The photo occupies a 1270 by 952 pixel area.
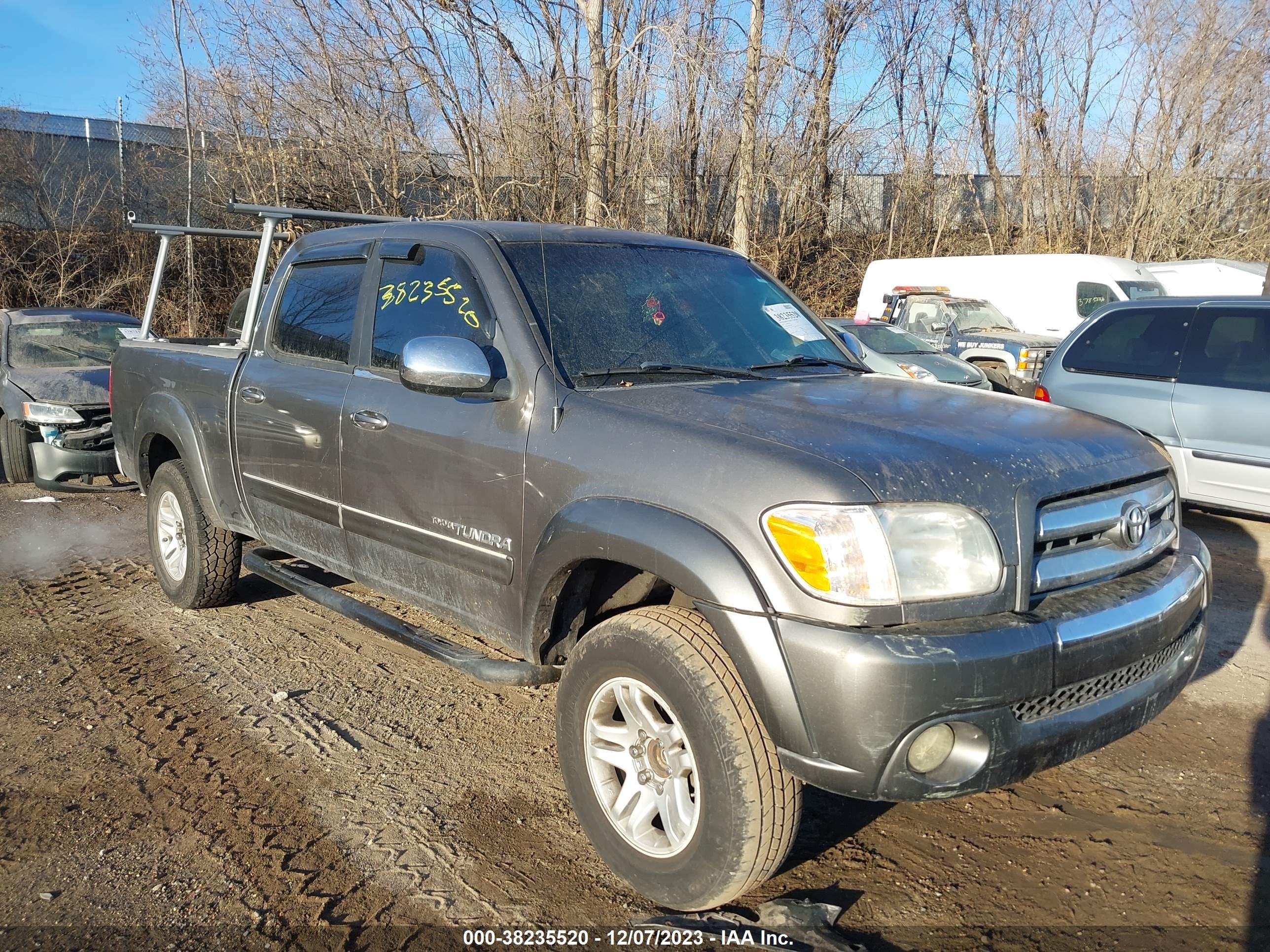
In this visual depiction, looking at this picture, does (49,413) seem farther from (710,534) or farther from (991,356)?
(991,356)

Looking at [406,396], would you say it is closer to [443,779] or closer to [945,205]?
[443,779]

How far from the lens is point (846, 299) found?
2445 centimetres

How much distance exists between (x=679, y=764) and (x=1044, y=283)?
54.1 feet

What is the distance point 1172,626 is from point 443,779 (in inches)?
97.8

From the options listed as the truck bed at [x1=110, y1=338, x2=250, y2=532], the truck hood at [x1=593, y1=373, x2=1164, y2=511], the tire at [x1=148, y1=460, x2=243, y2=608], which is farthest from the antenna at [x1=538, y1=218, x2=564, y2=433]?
the tire at [x1=148, y1=460, x2=243, y2=608]

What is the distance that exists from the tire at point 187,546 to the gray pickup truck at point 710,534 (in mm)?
1134

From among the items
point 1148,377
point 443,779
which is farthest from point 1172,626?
point 1148,377

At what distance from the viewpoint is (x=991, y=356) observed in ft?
46.3

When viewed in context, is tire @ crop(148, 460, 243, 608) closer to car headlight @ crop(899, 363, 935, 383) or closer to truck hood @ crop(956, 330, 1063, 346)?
→ car headlight @ crop(899, 363, 935, 383)

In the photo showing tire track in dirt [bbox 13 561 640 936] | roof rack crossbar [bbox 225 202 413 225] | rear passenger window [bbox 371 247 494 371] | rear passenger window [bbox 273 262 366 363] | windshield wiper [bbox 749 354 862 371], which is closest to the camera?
tire track in dirt [bbox 13 561 640 936]

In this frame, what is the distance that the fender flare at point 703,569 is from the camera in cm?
243

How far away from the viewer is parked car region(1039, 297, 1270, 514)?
6848mm

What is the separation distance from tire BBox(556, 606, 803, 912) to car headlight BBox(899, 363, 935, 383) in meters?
9.17

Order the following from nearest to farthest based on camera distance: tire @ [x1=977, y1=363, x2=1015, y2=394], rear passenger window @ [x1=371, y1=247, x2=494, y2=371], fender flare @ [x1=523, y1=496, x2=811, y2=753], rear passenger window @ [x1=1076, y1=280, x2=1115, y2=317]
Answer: fender flare @ [x1=523, y1=496, x2=811, y2=753] < rear passenger window @ [x1=371, y1=247, x2=494, y2=371] < tire @ [x1=977, y1=363, x2=1015, y2=394] < rear passenger window @ [x1=1076, y1=280, x2=1115, y2=317]
